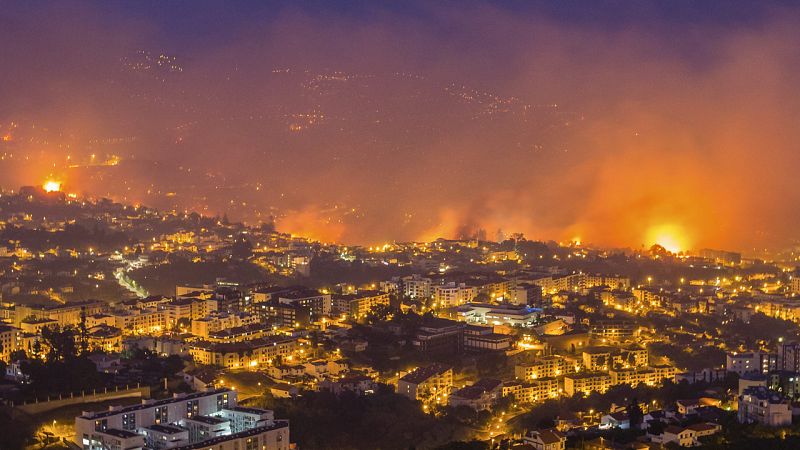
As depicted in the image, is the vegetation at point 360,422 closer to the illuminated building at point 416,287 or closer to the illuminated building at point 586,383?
the illuminated building at point 586,383

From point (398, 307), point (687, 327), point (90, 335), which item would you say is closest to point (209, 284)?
point (398, 307)

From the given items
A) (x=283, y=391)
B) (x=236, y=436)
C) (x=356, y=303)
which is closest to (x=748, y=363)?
(x=283, y=391)

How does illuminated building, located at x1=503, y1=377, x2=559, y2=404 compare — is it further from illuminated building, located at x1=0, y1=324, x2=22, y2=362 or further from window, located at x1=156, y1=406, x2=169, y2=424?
illuminated building, located at x1=0, y1=324, x2=22, y2=362

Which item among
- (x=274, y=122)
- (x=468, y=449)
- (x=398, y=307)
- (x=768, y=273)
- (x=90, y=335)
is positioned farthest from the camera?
(x=274, y=122)

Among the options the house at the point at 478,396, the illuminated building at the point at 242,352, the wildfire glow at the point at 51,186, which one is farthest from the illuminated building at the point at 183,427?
the wildfire glow at the point at 51,186

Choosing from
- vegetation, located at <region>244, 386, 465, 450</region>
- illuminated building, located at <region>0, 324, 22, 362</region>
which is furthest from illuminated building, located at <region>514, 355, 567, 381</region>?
illuminated building, located at <region>0, 324, 22, 362</region>

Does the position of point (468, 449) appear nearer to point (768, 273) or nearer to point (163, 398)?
point (163, 398)
